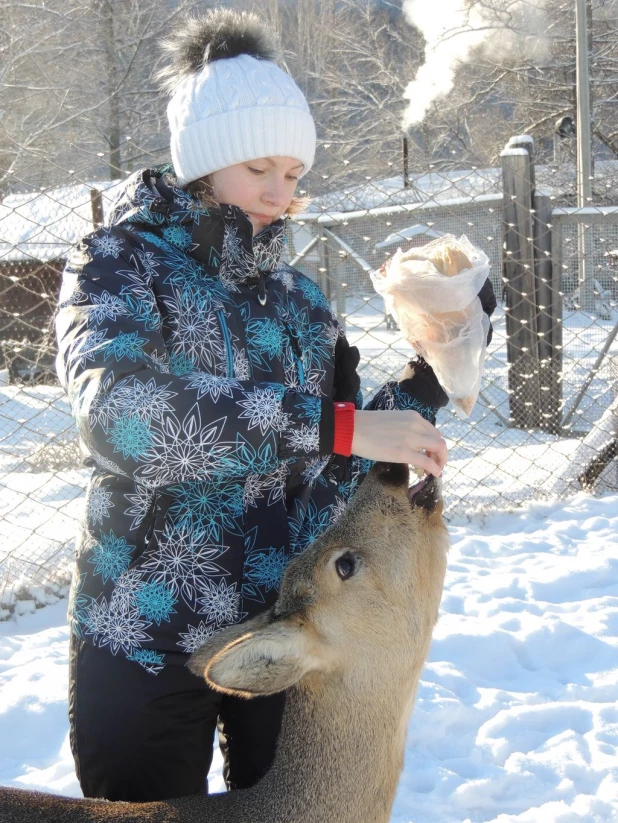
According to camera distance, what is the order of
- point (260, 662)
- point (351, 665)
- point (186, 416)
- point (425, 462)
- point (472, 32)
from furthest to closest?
point (472, 32) < point (351, 665) < point (425, 462) < point (260, 662) < point (186, 416)

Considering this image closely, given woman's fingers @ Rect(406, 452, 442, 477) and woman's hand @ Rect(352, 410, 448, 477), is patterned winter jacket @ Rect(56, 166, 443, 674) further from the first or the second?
woman's fingers @ Rect(406, 452, 442, 477)

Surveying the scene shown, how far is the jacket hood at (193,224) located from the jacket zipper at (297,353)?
0.60ft

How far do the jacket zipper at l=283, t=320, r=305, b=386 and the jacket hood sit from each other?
182mm

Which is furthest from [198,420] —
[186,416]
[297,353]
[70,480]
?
[70,480]

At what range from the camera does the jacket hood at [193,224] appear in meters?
2.25

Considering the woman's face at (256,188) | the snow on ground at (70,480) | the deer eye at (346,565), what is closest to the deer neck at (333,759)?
the deer eye at (346,565)

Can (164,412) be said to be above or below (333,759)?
above

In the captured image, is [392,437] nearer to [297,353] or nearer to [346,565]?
[346,565]

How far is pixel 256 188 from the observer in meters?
2.42

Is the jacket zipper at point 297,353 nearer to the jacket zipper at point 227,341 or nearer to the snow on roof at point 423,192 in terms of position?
the jacket zipper at point 227,341

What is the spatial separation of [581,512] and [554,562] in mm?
905

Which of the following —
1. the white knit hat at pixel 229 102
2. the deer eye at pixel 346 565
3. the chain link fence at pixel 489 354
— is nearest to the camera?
the deer eye at pixel 346 565

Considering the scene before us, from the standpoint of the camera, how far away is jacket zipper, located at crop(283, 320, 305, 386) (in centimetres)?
245

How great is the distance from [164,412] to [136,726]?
35.3 inches
